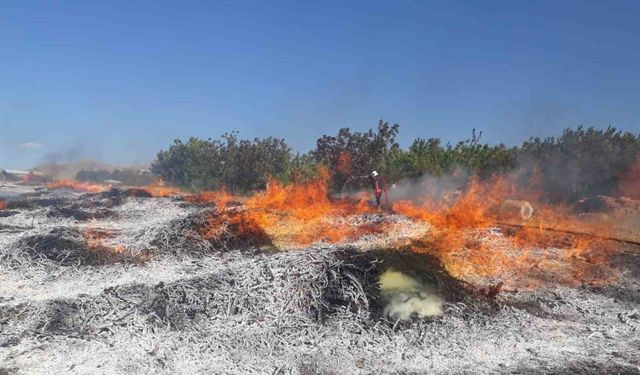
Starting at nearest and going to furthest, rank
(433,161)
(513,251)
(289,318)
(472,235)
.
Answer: (289,318) → (513,251) → (472,235) → (433,161)

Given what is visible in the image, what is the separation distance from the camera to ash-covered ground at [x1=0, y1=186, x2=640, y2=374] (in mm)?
7062

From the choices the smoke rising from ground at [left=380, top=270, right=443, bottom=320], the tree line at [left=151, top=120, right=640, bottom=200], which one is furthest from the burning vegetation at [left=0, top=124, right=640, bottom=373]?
the tree line at [left=151, top=120, right=640, bottom=200]

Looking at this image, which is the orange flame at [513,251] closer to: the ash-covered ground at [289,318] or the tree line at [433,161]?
the ash-covered ground at [289,318]

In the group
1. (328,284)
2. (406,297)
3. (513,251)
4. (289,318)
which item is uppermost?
(328,284)

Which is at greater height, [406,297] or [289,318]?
[406,297]

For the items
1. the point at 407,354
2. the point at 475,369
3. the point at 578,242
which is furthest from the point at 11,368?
the point at 578,242

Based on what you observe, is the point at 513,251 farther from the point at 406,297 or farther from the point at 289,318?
the point at 289,318

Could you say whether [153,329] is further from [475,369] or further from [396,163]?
[396,163]

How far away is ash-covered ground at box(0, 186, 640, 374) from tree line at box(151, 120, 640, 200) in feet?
44.0

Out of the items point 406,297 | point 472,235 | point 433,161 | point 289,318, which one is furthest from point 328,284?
point 433,161

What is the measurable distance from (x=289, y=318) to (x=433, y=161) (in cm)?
1919

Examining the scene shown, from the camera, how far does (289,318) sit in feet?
26.8

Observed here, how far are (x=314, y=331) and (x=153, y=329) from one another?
291cm

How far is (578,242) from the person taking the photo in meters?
13.7
